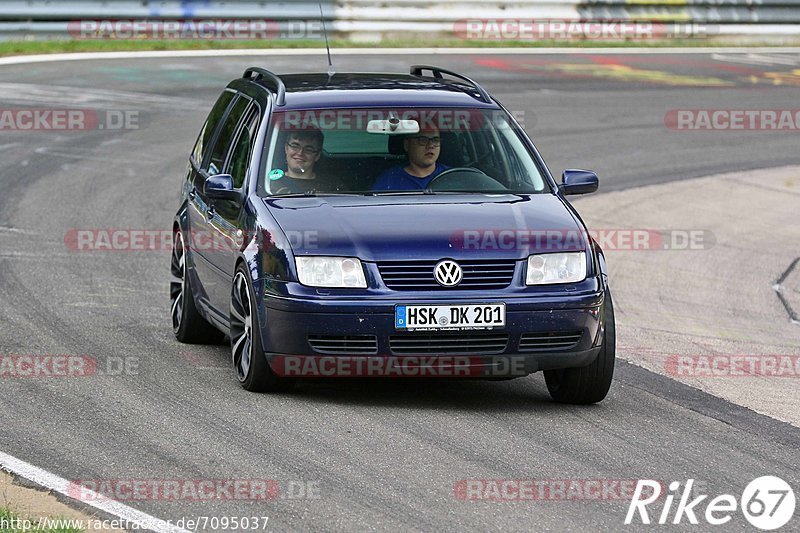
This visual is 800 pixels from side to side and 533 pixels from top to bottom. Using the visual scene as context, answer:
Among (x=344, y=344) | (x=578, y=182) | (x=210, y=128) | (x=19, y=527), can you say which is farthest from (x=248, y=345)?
(x=19, y=527)

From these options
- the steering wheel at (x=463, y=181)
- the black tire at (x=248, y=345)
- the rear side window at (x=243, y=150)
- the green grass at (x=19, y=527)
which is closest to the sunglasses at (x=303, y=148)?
the rear side window at (x=243, y=150)

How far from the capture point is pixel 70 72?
961 inches

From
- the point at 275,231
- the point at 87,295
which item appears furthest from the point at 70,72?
the point at 275,231

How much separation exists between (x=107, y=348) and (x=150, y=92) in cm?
1428

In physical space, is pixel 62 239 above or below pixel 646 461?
below

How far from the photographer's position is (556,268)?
815 centimetres

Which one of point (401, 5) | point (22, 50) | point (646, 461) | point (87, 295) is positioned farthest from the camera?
point (401, 5)

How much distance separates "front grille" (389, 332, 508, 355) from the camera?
313 inches

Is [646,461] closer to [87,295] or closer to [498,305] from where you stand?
[498,305]

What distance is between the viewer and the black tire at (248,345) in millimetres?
8344

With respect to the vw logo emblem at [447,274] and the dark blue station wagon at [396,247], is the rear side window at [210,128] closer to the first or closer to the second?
the dark blue station wagon at [396,247]

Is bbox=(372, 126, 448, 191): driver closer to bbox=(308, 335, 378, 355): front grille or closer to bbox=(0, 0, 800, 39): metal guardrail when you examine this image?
bbox=(308, 335, 378, 355): front grille

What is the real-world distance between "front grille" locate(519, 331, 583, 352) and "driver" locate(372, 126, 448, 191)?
4.42ft

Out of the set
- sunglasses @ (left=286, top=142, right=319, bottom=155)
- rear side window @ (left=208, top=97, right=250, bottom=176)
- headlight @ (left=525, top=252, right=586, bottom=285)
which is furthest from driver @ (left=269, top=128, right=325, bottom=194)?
headlight @ (left=525, top=252, right=586, bottom=285)
